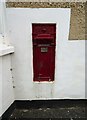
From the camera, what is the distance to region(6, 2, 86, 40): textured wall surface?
4.05 m

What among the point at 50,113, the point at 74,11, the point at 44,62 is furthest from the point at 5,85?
the point at 74,11

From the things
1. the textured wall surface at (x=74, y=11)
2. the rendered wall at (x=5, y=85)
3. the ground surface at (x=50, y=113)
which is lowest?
the ground surface at (x=50, y=113)

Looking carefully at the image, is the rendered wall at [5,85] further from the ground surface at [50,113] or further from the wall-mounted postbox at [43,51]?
the wall-mounted postbox at [43,51]

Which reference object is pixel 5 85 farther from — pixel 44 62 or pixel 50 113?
pixel 50 113

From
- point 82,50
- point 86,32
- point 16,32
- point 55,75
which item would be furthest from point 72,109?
point 16,32

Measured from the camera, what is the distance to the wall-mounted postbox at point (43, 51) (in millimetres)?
4152

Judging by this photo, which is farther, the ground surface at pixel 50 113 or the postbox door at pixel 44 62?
the postbox door at pixel 44 62

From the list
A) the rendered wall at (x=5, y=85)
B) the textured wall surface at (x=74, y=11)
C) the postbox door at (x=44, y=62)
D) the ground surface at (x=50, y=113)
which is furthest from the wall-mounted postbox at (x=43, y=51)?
the ground surface at (x=50, y=113)

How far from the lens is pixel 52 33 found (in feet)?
13.7

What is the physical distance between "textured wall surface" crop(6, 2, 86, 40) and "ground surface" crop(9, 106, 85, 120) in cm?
153

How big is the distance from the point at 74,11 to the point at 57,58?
1015 millimetres

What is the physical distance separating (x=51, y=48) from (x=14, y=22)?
92 cm

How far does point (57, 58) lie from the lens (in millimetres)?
4250

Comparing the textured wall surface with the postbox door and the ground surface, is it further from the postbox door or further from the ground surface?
the ground surface
